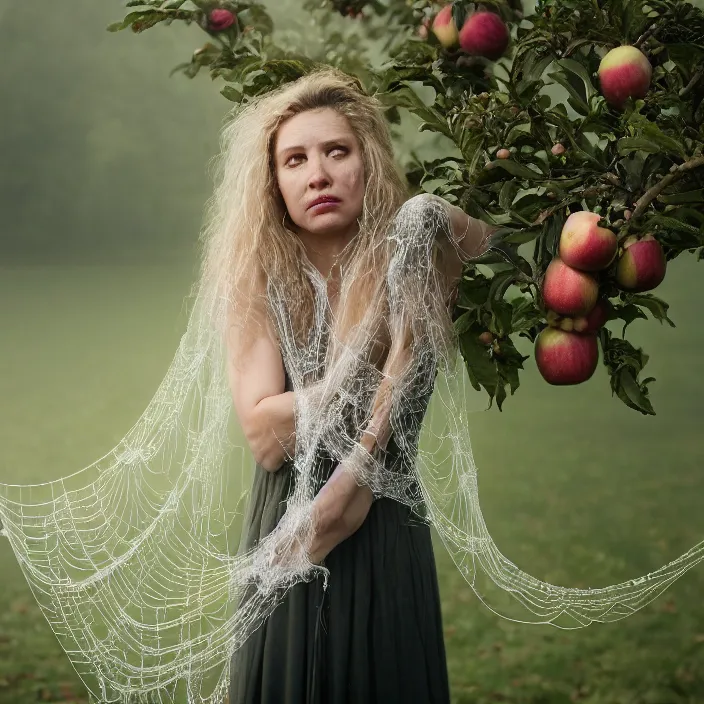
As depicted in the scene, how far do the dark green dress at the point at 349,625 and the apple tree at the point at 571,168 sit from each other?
0.49 feet

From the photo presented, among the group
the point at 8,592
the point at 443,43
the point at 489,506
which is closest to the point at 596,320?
the point at 443,43

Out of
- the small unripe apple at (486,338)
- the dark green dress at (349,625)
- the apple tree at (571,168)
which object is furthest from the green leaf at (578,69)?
the dark green dress at (349,625)

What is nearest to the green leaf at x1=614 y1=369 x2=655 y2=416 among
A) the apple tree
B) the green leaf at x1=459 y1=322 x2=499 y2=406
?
the apple tree

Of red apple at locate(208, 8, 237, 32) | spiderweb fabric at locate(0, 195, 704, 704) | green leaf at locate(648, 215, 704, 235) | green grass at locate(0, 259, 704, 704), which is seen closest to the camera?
green leaf at locate(648, 215, 704, 235)

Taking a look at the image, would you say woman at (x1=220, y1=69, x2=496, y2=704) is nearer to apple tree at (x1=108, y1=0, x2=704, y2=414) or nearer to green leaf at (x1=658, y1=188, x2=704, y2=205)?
apple tree at (x1=108, y1=0, x2=704, y2=414)

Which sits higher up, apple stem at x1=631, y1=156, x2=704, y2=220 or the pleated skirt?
apple stem at x1=631, y1=156, x2=704, y2=220

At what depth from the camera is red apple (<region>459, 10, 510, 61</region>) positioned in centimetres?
96

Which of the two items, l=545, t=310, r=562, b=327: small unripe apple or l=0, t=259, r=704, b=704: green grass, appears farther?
l=0, t=259, r=704, b=704: green grass

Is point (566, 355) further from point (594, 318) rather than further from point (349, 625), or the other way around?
point (349, 625)

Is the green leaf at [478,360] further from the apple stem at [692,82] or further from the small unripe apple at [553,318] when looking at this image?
the apple stem at [692,82]

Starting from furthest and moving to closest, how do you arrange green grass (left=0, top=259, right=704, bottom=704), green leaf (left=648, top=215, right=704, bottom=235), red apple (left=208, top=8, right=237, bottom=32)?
green grass (left=0, top=259, right=704, bottom=704) < red apple (left=208, top=8, right=237, bottom=32) < green leaf (left=648, top=215, right=704, bottom=235)

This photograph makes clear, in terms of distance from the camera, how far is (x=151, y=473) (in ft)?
3.71

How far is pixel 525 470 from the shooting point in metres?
1.83

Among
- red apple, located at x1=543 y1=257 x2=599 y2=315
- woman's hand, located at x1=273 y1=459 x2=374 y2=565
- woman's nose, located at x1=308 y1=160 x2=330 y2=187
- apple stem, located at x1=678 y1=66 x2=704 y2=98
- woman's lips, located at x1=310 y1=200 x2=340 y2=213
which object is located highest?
apple stem, located at x1=678 y1=66 x2=704 y2=98
